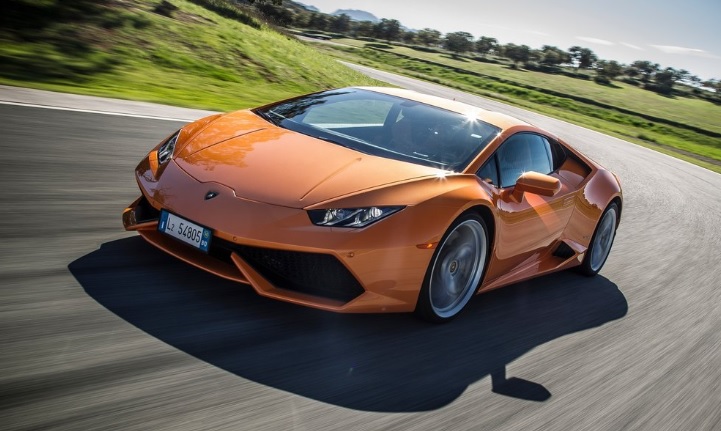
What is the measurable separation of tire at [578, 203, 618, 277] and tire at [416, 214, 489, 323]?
2039 millimetres

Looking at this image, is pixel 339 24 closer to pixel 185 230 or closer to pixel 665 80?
pixel 665 80

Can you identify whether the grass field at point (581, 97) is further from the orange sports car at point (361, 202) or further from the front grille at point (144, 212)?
the front grille at point (144, 212)

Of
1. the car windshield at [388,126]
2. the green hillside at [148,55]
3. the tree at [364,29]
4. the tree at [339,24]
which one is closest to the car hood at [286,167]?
the car windshield at [388,126]

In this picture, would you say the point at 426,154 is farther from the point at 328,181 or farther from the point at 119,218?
the point at 119,218

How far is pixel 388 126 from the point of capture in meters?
4.87

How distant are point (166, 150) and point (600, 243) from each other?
3804 millimetres

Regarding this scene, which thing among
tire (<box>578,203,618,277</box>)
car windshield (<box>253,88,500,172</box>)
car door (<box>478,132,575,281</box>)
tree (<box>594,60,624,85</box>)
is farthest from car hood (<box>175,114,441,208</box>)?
tree (<box>594,60,624,85</box>)

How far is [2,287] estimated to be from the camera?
341cm

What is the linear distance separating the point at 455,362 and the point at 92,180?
3.24 m

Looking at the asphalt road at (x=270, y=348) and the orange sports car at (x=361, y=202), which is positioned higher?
the orange sports car at (x=361, y=202)

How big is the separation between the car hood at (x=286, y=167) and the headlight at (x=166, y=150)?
→ 10 cm

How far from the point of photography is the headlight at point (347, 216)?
11.6 ft

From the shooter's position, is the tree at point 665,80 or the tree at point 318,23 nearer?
the tree at point 665,80

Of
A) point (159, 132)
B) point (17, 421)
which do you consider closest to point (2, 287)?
point (17, 421)
